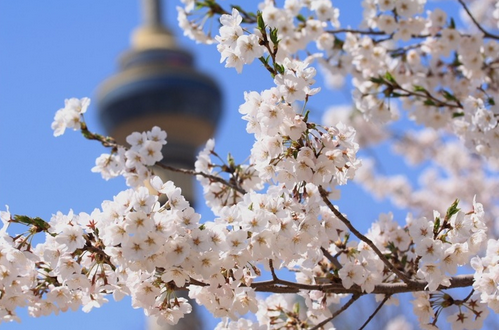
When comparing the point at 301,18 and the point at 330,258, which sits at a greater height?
the point at 301,18

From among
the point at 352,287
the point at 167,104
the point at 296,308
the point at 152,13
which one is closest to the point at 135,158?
→ the point at 296,308

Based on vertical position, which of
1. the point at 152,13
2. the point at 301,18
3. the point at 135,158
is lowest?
the point at 135,158

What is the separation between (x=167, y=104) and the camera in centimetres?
6588

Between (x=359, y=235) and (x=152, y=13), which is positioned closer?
(x=359, y=235)

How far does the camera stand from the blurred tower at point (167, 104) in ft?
216

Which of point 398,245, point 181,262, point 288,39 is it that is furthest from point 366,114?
point 181,262

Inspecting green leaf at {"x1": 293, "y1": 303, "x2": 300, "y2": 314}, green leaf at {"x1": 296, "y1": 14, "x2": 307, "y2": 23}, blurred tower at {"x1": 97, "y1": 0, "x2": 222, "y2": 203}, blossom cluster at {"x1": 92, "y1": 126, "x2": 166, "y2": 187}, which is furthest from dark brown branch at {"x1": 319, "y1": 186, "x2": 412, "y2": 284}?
blurred tower at {"x1": 97, "y1": 0, "x2": 222, "y2": 203}

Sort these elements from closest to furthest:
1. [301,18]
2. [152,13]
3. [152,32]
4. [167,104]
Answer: [301,18], [167,104], [152,32], [152,13]

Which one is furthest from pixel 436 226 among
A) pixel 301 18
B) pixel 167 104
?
pixel 167 104

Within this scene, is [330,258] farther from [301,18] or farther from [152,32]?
[152,32]

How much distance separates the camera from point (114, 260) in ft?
9.83

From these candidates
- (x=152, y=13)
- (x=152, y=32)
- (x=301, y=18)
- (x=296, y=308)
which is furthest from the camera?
(x=152, y=13)

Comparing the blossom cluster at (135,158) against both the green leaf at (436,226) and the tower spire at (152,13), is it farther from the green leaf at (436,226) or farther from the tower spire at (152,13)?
the tower spire at (152,13)

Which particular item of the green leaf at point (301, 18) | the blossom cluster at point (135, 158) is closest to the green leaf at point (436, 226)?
the blossom cluster at point (135, 158)
